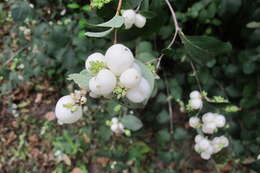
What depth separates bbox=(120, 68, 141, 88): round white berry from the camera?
41 cm

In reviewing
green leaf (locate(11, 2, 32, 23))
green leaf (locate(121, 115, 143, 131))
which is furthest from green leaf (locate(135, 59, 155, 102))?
green leaf (locate(11, 2, 32, 23))

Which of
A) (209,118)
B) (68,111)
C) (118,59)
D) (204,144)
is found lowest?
(204,144)

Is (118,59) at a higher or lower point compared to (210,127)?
higher

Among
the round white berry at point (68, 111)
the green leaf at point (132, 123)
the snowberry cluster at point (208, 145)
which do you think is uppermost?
the round white berry at point (68, 111)

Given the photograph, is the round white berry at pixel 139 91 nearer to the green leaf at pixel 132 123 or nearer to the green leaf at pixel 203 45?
the green leaf at pixel 203 45

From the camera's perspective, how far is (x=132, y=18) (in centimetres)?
57

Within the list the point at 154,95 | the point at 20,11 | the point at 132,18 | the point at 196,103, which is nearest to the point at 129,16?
the point at 132,18

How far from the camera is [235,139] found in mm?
1325

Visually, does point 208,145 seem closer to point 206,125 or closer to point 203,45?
point 206,125

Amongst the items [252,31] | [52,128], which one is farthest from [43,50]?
[252,31]

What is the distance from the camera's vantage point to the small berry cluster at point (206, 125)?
0.80 meters

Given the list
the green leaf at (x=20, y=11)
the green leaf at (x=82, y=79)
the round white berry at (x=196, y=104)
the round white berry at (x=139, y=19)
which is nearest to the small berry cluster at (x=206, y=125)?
the round white berry at (x=196, y=104)

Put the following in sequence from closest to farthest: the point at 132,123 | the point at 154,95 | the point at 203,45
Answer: the point at 203,45 < the point at 154,95 < the point at 132,123

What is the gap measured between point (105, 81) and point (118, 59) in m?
0.04
